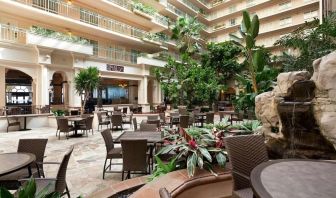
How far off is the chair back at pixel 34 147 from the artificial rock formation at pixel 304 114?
4.07 meters

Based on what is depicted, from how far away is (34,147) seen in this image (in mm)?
4242

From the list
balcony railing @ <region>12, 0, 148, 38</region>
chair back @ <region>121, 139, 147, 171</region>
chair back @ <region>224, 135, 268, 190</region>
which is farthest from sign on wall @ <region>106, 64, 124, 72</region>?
chair back @ <region>224, 135, 268, 190</region>

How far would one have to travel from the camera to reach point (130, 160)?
14.8 ft

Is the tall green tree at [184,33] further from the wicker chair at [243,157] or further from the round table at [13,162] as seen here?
the wicker chair at [243,157]

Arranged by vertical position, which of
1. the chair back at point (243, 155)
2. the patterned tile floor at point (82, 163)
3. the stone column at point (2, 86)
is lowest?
the patterned tile floor at point (82, 163)

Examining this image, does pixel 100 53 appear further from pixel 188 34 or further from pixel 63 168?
pixel 63 168

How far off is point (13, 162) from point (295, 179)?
3368mm

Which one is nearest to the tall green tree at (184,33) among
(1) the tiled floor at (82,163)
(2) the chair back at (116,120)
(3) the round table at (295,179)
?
(2) the chair back at (116,120)

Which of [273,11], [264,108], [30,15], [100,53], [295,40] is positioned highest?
[273,11]

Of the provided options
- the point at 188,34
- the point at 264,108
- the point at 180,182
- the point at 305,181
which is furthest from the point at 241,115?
the point at 188,34

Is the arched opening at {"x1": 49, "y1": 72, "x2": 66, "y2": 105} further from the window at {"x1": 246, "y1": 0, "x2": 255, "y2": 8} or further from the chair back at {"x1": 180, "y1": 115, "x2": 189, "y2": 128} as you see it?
the window at {"x1": 246, "y1": 0, "x2": 255, "y2": 8}

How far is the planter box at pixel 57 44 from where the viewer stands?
1505 cm

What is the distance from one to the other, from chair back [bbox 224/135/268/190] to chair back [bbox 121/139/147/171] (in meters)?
2.05

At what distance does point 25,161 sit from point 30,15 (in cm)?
1616
